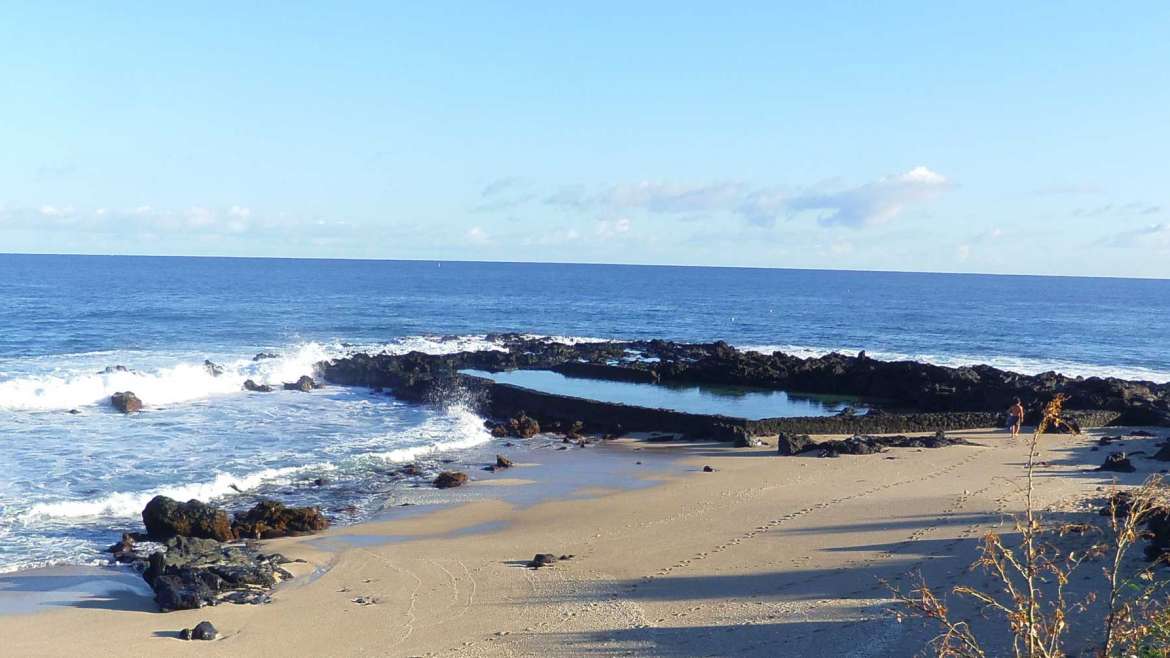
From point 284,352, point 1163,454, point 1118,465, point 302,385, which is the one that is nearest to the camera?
point 1118,465

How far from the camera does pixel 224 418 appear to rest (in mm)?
26625

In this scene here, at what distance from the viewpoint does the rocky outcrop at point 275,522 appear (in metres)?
14.8

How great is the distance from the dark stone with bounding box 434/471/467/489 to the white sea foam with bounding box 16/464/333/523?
283 centimetres

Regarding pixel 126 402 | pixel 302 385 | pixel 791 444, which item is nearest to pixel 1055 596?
pixel 791 444

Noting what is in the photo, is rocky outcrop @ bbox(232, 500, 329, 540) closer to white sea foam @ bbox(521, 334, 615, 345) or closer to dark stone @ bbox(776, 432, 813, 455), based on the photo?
dark stone @ bbox(776, 432, 813, 455)

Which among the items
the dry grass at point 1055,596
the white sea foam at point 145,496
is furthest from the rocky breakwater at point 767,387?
the dry grass at point 1055,596

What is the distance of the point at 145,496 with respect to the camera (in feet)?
55.2

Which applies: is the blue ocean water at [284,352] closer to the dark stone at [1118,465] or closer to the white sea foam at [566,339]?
the white sea foam at [566,339]

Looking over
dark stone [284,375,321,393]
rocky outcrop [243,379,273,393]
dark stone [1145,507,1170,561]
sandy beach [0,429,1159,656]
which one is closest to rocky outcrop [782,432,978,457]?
sandy beach [0,429,1159,656]

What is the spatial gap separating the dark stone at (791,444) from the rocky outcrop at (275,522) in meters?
10.9

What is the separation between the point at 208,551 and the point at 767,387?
24.9 meters

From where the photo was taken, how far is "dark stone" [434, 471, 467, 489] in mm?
18728

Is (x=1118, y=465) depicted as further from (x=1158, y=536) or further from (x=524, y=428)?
(x=524, y=428)

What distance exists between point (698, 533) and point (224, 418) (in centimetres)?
1707
